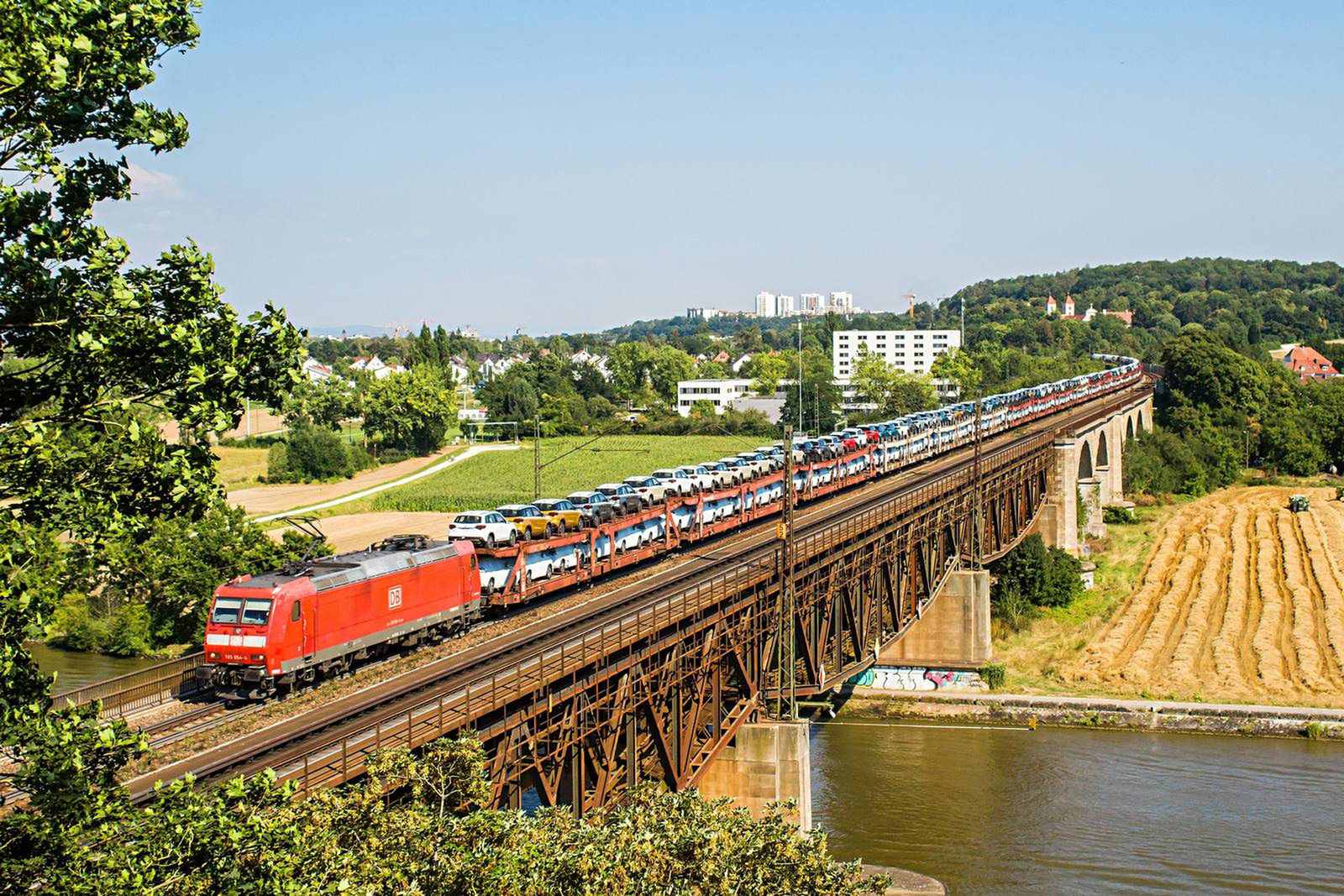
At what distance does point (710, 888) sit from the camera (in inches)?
689

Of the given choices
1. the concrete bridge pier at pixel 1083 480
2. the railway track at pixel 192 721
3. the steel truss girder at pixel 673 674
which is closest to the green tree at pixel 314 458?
the concrete bridge pier at pixel 1083 480

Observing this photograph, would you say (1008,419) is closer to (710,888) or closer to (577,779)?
(577,779)

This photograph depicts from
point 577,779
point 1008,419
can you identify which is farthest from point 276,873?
point 1008,419

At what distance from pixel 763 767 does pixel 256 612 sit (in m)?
15.1

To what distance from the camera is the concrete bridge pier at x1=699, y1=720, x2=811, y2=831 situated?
35094mm

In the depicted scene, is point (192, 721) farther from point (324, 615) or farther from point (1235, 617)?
point (1235, 617)

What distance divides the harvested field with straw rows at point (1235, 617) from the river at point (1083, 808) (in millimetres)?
6508

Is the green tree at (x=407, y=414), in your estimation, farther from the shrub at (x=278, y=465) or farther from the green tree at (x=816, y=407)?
the green tree at (x=816, y=407)

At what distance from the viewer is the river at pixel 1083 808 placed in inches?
1527

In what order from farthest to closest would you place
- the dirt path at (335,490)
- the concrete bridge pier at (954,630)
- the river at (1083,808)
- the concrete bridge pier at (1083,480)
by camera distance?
the dirt path at (335,490) → the concrete bridge pier at (1083,480) → the concrete bridge pier at (954,630) → the river at (1083,808)

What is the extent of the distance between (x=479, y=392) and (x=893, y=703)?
4792 inches

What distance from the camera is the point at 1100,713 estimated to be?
5662cm

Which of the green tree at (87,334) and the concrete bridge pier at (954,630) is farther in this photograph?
the concrete bridge pier at (954,630)

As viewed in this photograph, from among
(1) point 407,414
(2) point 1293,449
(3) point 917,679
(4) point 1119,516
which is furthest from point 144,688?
(2) point 1293,449
